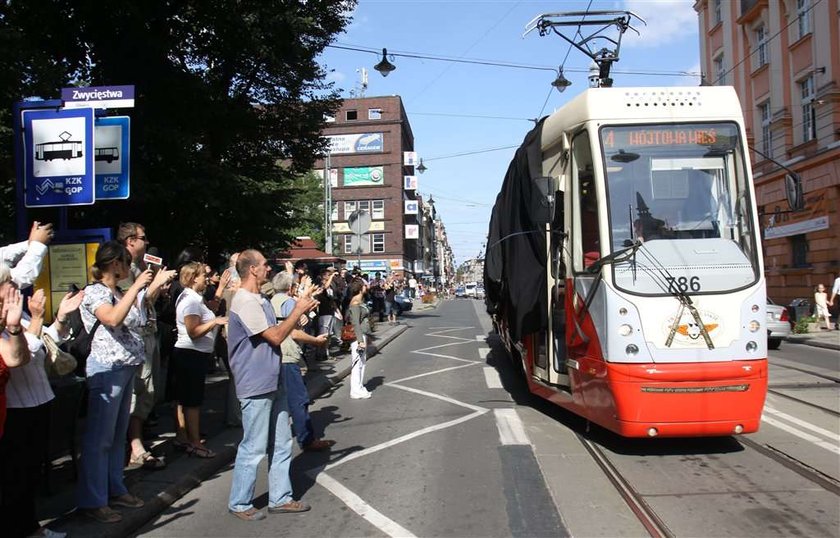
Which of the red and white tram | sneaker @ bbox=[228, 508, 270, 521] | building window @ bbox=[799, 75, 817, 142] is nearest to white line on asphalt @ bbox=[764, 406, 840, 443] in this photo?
the red and white tram

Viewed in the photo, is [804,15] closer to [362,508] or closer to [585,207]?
[585,207]

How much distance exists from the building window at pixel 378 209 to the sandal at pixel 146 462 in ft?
200

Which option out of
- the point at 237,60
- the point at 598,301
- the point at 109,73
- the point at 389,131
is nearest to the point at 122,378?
the point at 598,301

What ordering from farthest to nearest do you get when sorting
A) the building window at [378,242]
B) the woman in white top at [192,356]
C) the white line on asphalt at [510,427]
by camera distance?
the building window at [378,242] < the white line on asphalt at [510,427] < the woman in white top at [192,356]

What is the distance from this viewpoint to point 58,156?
654 cm

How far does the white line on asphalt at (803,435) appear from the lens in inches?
246

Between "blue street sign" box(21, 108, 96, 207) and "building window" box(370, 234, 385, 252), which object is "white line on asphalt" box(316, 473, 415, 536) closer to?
"blue street sign" box(21, 108, 96, 207)

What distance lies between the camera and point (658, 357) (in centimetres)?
571

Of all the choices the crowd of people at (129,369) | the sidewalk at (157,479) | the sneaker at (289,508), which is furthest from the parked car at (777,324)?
the sneaker at (289,508)

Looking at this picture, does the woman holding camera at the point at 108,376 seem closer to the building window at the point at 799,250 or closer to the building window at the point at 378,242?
the building window at the point at 799,250

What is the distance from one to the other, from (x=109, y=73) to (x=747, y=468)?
11316 millimetres

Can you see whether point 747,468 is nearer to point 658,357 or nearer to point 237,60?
point 658,357

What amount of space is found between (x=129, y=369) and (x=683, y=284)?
4606 millimetres

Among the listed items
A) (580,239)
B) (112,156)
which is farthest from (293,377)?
(112,156)
